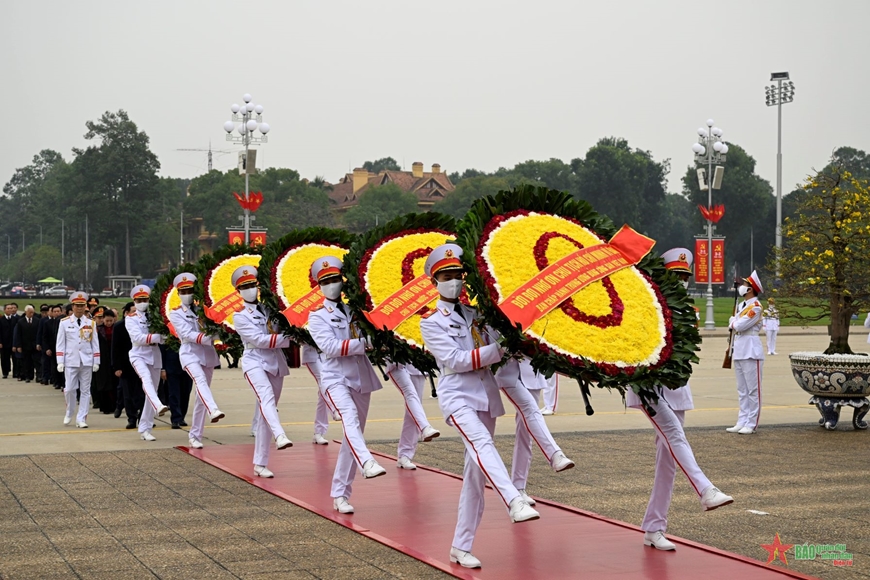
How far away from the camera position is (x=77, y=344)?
52.6 ft

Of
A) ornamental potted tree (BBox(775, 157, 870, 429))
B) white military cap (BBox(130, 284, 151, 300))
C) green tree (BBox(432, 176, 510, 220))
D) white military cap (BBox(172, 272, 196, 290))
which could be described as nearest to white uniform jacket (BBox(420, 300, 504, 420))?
white military cap (BBox(172, 272, 196, 290))

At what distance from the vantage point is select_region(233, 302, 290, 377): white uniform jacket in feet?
37.3

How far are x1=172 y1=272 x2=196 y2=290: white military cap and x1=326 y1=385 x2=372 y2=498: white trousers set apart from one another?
15.8 feet

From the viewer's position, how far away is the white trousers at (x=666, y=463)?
24.3ft

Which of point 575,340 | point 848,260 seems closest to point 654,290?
point 575,340

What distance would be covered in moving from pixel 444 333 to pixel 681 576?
7.00 feet

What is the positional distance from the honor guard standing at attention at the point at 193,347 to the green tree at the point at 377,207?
85.2 meters

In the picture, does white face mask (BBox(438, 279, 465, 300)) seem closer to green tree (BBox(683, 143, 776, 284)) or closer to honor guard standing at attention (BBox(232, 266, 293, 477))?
honor guard standing at attention (BBox(232, 266, 293, 477))

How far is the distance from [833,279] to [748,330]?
127 centimetres

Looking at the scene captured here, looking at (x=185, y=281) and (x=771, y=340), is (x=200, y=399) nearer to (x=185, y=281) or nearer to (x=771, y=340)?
(x=185, y=281)

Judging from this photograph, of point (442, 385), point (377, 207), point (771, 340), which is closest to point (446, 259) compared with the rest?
point (442, 385)

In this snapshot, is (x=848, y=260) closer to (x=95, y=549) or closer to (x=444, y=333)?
(x=444, y=333)

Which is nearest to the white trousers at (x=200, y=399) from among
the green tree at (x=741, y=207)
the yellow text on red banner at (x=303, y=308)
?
the yellow text on red banner at (x=303, y=308)

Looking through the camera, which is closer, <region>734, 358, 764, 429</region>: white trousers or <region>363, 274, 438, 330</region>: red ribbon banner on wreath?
<region>363, 274, 438, 330</region>: red ribbon banner on wreath
